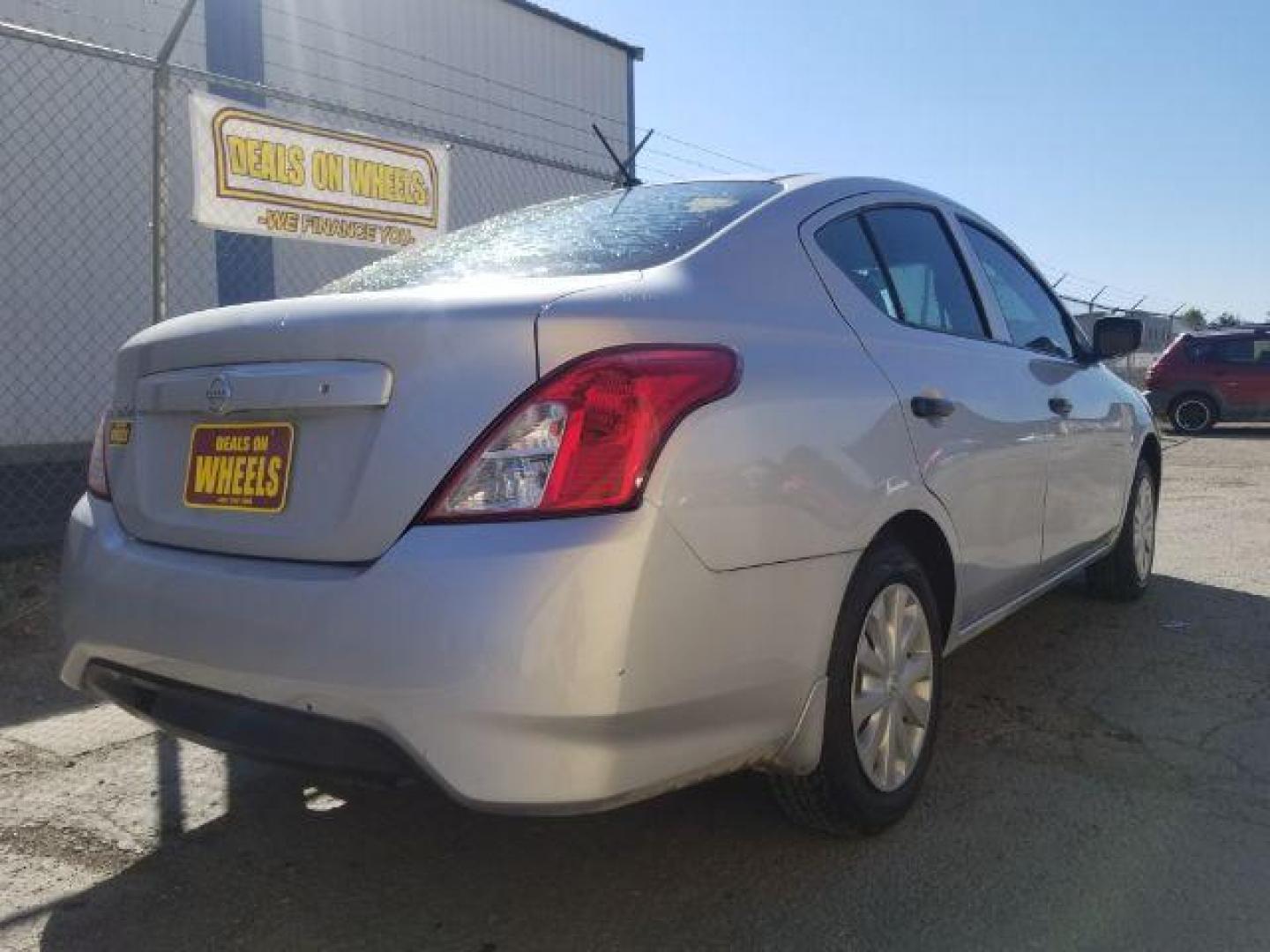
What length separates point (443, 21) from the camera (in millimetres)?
10859

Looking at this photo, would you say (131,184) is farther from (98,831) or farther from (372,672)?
(372,672)

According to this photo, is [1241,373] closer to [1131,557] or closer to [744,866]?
[1131,557]

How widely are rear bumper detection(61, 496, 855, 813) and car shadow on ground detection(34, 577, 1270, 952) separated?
0.21m

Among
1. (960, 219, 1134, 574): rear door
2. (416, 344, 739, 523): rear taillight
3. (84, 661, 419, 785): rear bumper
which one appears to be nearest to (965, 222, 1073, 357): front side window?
(960, 219, 1134, 574): rear door

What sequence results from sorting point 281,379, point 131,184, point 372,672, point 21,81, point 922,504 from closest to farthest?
point 372,672 < point 281,379 < point 922,504 < point 21,81 < point 131,184

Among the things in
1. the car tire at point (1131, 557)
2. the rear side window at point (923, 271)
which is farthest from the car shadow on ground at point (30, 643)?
the car tire at point (1131, 557)

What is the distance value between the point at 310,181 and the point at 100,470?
3.62 meters

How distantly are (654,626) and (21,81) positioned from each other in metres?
8.03

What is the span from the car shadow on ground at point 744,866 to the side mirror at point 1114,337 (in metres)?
1.77

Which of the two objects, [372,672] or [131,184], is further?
[131,184]

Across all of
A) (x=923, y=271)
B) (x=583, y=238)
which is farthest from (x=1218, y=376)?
(x=583, y=238)

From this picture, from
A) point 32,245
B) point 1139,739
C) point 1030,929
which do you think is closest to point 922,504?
point 1030,929

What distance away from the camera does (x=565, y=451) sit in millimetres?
1989

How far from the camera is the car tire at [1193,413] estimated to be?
16781 mm
